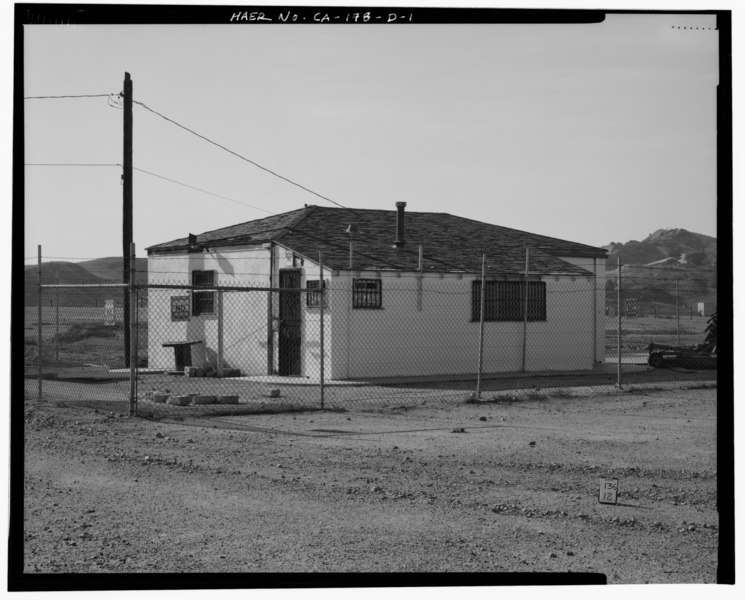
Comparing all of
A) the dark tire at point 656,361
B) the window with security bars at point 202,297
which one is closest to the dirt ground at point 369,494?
the dark tire at point 656,361

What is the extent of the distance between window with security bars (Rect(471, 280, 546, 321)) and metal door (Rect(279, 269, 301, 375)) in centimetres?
396

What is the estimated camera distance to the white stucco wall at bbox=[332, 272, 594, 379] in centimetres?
1905

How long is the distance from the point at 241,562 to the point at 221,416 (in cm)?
762

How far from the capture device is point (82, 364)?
2277cm

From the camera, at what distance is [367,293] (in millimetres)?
19438

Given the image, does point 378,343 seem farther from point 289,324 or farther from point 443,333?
point 289,324

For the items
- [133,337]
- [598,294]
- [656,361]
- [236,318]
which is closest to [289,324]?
[236,318]

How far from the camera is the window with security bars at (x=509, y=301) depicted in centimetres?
2099

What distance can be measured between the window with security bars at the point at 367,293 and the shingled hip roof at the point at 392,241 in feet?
1.08

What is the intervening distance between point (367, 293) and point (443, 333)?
2025 millimetres

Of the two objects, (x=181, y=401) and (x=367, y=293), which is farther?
(x=367, y=293)

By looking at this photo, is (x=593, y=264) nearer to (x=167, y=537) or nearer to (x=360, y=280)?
(x=360, y=280)

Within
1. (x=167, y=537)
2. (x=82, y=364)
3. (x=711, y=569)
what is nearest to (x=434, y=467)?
(x=167, y=537)

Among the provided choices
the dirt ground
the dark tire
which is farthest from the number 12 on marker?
the dark tire
